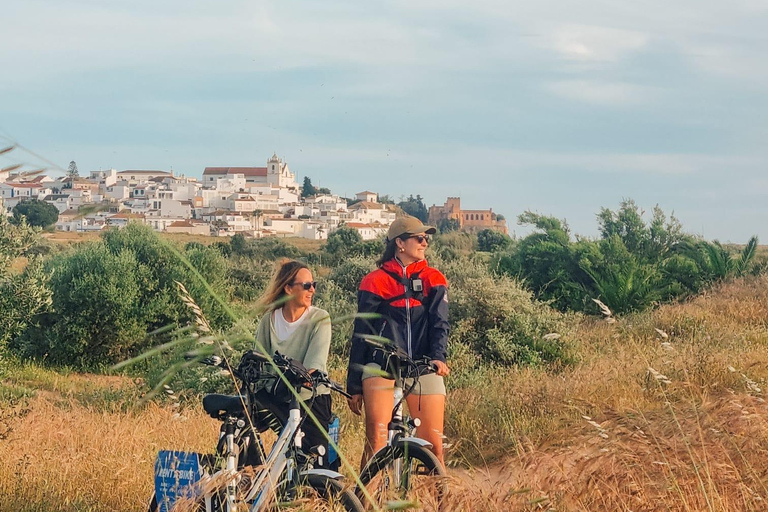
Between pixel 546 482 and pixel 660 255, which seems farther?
pixel 660 255

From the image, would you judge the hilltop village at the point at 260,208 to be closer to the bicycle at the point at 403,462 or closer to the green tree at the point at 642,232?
the green tree at the point at 642,232

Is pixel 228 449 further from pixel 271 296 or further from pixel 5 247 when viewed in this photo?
pixel 5 247

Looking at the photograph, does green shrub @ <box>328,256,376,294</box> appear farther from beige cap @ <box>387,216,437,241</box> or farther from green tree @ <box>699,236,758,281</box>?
beige cap @ <box>387,216,437,241</box>

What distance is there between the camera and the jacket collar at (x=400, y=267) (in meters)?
5.76

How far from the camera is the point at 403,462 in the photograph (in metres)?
4.81

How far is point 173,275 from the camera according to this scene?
2073 cm

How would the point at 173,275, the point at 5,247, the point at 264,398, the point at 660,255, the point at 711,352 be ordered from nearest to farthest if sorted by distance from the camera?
the point at 264,398, the point at 711,352, the point at 5,247, the point at 173,275, the point at 660,255

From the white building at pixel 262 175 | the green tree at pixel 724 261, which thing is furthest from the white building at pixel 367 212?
the green tree at pixel 724 261

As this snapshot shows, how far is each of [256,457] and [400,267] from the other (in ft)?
5.35

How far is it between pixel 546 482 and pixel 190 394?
866cm

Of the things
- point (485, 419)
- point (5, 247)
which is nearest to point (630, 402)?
point (485, 419)

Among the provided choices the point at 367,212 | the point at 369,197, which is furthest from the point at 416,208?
the point at 369,197

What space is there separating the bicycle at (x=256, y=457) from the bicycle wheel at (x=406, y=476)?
0.21 metres

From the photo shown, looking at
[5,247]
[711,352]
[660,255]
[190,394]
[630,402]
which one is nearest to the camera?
[630,402]
